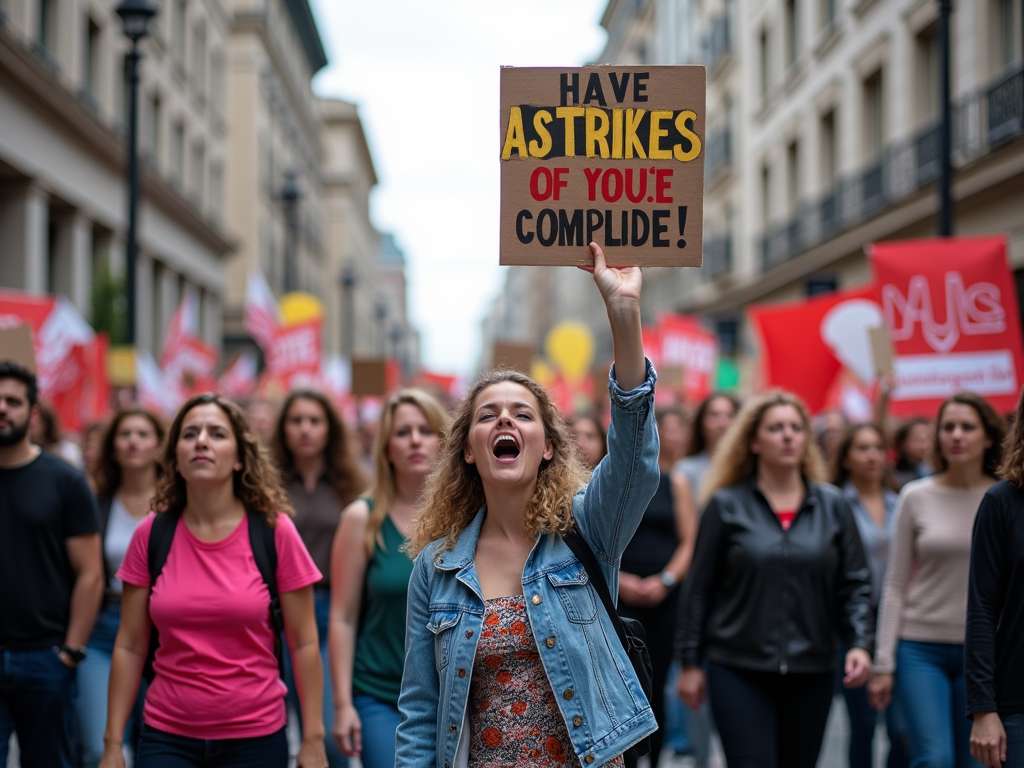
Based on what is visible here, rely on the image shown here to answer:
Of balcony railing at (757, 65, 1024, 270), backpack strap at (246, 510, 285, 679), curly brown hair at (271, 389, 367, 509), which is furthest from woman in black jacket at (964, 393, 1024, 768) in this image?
balcony railing at (757, 65, 1024, 270)

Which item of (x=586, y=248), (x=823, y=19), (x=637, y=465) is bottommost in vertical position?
(x=637, y=465)

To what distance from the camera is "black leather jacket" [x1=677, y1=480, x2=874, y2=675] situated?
Answer: 5.30m

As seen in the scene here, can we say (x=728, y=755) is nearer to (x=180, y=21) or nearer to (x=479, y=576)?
(x=479, y=576)

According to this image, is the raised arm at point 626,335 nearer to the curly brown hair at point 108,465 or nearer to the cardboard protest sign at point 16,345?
the curly brown hair at point 108,465

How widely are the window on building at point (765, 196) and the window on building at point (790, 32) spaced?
300cm

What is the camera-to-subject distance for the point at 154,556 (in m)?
4.50

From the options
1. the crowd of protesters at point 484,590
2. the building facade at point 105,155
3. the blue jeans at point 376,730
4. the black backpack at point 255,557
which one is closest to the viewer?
the crowd of protesters at point 484,590

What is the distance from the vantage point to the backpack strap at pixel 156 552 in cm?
446

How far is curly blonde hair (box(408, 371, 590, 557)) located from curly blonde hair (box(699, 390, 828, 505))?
7.55 feet

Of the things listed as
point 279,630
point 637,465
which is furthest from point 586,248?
point 279,630

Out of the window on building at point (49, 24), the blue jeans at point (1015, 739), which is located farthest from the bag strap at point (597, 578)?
the window on building at point (49, 24)

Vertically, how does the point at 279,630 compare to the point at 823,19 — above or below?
below

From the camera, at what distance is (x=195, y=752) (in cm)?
425

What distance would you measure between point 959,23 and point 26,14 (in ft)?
45.6
